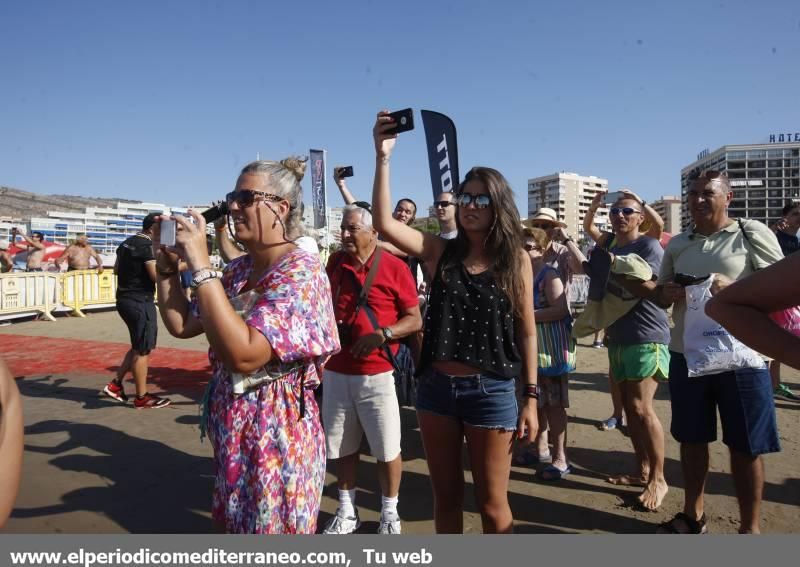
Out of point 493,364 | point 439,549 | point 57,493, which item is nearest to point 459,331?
point 493,364

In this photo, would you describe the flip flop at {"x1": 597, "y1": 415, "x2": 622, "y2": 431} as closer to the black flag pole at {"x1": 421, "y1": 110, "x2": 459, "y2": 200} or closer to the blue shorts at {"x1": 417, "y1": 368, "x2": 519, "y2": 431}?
the black flag pole at {"x1": 421, "y1": 110, "x2": 459, "y2": 200}

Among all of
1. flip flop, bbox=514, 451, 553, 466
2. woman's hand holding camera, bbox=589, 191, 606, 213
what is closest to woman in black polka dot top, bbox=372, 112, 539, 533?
woman's hand holding camera, bbox=589, 191, 606, 213

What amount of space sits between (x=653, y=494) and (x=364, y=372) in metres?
2.09

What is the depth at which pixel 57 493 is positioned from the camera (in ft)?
12.4

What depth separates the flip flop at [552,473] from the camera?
158 inches

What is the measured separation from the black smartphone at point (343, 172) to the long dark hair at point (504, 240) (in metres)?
1.29

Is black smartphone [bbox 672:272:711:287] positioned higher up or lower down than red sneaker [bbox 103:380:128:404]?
higher up

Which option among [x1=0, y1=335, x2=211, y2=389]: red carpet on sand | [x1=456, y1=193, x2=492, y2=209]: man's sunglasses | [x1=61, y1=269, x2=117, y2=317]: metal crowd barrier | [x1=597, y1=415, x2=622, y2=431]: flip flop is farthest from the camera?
[x1=61, y1=269, x2=117, y2=317]: metal crowd barrier

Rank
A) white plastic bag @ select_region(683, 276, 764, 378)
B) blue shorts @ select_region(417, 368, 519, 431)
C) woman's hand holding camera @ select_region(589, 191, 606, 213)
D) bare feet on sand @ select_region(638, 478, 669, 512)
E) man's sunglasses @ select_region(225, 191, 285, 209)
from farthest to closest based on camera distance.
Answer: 1. woman's hand holding camera @ select_region(589, 191, 606, 213)
2. bare feet on sand @ select_region(638, 478, 669, 512)
3. white plastic bag @ select_region(683, 276, 764, 378)
4. blue shorts @ select_region(417, 368, 519, 431)
5. man's sunglasses @ select_region(225, 191, 285, 209)

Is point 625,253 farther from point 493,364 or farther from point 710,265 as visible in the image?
point 493,364

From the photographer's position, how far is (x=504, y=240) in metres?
2.51

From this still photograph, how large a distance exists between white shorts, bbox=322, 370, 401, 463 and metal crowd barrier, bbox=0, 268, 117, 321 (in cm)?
1315

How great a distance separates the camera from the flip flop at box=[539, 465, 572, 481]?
4012mm

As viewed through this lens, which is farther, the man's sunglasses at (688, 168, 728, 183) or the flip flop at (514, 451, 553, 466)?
the flip flop at (514, 451, 553, 466)
